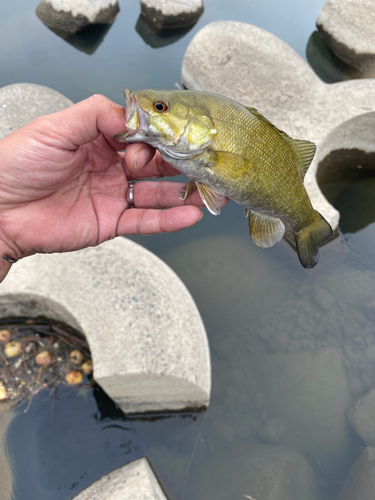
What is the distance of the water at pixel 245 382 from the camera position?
3305 mm

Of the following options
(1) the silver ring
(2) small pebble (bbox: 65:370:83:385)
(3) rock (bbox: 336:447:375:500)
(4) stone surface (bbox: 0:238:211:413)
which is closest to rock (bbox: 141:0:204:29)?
(4) stone surface (bbox: 0:238:211:413)

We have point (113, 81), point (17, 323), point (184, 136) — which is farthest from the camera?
point (113, 81)

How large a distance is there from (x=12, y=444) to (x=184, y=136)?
3.39 metres

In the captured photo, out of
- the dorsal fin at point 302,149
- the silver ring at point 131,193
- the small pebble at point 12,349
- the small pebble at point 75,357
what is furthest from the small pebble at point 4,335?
the dorsal fin at point 302,149

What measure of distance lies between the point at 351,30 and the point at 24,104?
7.26m

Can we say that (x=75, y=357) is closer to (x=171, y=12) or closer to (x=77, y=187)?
(x=77, y=187)

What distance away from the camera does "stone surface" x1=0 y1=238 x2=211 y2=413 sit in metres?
3.04

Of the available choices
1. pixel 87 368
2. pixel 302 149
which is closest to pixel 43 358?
pixel 87 368

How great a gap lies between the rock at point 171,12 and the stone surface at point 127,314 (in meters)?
7.28

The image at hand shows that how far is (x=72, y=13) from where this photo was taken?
773cm

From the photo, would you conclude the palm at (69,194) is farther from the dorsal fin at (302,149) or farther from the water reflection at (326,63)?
the water reflection at (326,63)

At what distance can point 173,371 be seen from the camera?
9.89ft

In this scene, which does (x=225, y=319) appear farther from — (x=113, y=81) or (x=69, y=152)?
(x=113, y=81)

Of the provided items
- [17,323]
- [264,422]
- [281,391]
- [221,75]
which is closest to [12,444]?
[17,323]
